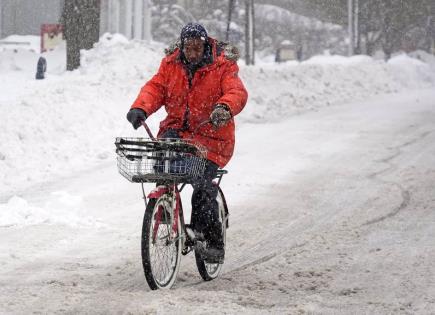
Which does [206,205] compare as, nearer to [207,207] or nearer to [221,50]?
[207,207]

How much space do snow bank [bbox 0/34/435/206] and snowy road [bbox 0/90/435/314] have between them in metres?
1.14

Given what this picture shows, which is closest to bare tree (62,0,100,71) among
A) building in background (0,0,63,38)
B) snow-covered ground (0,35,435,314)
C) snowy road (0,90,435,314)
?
snow-covered ground (0,35,435,314)

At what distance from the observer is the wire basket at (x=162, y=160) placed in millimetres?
5867

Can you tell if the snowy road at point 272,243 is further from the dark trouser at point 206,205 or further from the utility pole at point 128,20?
the utility pole at point 128,20

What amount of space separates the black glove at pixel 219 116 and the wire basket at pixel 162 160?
8.2 inches

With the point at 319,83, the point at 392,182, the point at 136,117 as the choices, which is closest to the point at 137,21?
the point at 319,83

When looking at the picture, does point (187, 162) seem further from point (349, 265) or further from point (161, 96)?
point (349, 265)

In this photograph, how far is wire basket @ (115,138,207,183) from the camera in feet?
19.2

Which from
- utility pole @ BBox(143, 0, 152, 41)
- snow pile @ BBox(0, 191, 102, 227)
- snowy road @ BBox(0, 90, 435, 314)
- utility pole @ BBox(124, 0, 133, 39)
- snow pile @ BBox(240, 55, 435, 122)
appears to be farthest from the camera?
utility pole @ BBox(143, 0, 152, 41)

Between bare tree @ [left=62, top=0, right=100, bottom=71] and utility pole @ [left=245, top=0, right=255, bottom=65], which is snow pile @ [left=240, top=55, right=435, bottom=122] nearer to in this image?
utility pole @ [left=245, top=0, right=255, bottom=65]

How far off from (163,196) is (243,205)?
419cm

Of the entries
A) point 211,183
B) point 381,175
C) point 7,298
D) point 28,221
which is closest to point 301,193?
point 381,175

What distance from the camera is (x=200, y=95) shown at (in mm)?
6555

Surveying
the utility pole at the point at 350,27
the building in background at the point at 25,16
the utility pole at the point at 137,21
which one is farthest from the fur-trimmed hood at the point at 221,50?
the utility pole at the point at 350,27
